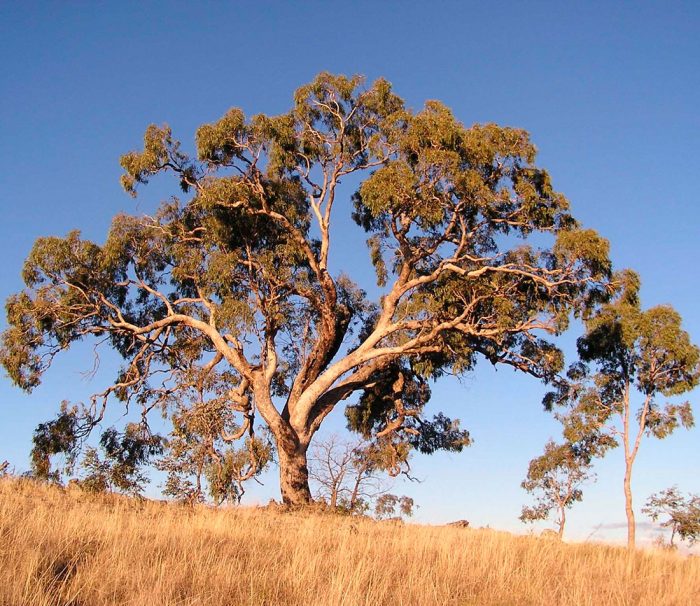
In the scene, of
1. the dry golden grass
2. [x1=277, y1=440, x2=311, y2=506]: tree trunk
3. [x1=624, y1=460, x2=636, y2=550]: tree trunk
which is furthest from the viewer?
[x1=624, y1=460, x2=636, y2=550]: tree trunk

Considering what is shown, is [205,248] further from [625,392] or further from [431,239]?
[625,392]

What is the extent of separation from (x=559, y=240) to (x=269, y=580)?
1337cm

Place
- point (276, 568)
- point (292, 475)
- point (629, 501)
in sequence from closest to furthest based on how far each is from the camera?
point (276, 568), point (292, 475), point (629, 501)

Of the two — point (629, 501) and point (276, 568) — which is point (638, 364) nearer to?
point (629, 501)

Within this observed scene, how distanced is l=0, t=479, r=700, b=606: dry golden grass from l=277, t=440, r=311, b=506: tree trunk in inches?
269

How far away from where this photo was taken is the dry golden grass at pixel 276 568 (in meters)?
5.22

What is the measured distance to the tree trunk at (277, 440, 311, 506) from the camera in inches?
650

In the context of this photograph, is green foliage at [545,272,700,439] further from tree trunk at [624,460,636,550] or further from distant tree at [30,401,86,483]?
distant tree at [30,401,86,483]

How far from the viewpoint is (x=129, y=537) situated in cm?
699

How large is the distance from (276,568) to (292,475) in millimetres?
10378

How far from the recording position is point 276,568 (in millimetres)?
6422

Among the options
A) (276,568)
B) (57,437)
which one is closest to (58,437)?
(57,437)

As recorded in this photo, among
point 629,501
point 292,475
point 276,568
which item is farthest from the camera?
point 629,501

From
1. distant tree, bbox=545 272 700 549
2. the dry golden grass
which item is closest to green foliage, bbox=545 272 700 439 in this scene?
distant tree, bbox=545 272 700 549
